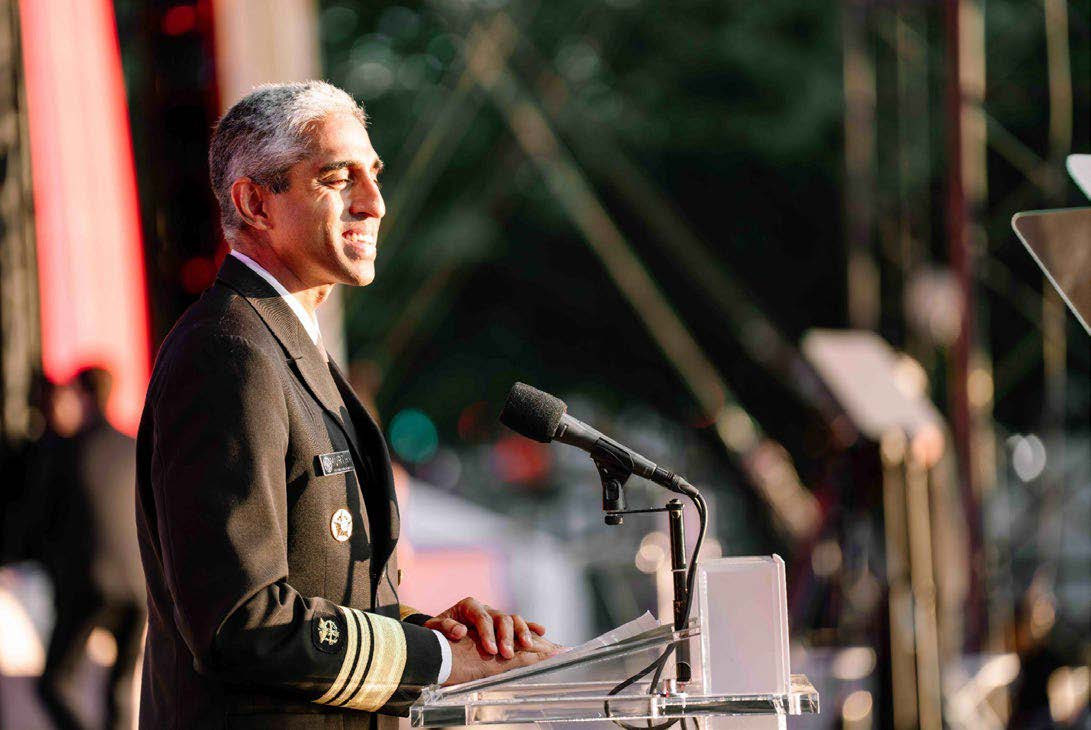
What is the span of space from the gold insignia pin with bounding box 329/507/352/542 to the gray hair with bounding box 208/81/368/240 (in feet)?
1.61

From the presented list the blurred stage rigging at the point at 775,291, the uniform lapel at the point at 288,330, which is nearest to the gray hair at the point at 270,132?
the uniform lapel at the point at 288,330

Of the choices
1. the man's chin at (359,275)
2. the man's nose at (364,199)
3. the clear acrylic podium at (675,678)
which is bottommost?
the clear acrylic podium at (675,678)

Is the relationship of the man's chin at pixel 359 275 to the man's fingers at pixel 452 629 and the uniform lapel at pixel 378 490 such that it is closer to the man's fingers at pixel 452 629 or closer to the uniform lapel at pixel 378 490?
the uniform lapel at pixel 378 490

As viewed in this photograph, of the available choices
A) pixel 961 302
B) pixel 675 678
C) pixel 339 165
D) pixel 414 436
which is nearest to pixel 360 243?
pixel 339 165

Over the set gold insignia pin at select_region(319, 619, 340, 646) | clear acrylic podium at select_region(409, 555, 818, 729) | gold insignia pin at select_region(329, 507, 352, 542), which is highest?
gold insignia pin at select_region(329, 507, 352, 542)

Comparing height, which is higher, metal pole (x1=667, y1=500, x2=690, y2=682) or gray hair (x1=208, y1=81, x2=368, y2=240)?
gray hair (x1=208, y1=81, x2=368, y2=240)

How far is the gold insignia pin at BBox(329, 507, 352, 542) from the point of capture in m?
2.13

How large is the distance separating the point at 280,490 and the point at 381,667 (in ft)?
0.91

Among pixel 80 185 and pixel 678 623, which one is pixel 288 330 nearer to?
pixel 678 623

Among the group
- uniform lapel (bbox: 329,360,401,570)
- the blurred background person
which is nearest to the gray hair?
uniform lapel (bbox: 329,360,401,570)

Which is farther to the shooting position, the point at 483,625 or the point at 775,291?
the point at 775,291

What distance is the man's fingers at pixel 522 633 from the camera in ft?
7.20

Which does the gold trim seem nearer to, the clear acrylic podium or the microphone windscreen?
the clear acrylic podium

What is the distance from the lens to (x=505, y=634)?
86.4 inches
